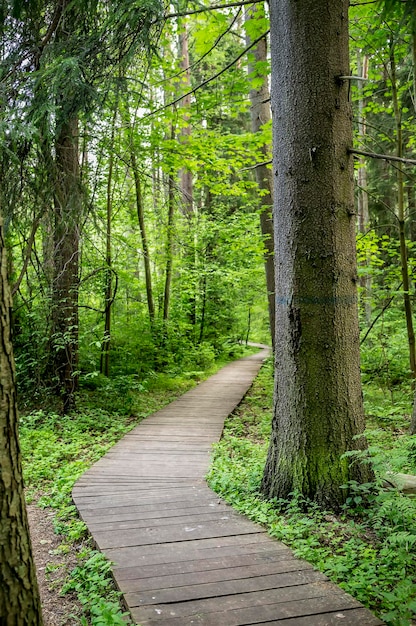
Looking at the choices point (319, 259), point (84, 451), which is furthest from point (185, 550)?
point (84, 451)

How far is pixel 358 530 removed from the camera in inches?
142

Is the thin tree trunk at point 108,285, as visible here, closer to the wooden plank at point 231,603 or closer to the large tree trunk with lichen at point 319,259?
the large tree trunk with lichen at point 319,259

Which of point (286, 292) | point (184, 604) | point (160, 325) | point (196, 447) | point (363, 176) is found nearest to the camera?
point (184, 604)

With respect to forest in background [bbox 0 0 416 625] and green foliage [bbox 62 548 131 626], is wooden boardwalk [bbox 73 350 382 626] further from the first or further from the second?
forest in background [bbox 0 0 416 625]

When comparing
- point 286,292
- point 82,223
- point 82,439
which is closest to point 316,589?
point 286,292

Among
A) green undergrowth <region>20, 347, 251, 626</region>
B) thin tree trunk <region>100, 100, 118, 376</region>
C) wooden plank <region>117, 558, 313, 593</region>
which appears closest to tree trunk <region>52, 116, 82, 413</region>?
green undergrowth <region>20, 347, 251, 626</region>

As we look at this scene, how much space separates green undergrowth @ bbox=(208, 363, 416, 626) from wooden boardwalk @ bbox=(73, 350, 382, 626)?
0.12 metres

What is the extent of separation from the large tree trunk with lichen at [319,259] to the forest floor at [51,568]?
1.88m

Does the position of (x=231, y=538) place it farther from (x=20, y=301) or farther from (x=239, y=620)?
(x=20, y=301)

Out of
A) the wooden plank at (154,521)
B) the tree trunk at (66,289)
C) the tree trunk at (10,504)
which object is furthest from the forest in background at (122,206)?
the tree trunk at (10,504)

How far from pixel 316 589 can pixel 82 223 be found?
598 cm

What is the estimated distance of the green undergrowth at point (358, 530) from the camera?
9.25ft

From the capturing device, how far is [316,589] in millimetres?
2875

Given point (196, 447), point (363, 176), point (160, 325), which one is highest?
point (363, 176)
